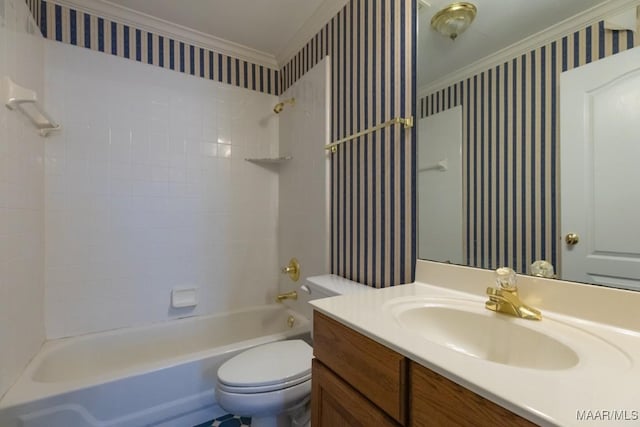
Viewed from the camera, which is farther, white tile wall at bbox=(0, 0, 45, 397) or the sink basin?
white tile wall at bbox=(0, 0, 45, 397)

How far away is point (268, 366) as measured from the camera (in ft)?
3.85

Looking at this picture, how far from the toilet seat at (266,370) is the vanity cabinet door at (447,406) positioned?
2.27 feet

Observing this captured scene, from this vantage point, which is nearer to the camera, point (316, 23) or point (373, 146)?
point (373, 146)

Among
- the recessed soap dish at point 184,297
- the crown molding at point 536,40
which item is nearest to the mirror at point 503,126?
the crown molding at point 536,40

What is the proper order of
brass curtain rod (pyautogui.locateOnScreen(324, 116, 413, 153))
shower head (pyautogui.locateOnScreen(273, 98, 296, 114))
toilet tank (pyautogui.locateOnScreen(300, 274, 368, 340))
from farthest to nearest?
1. shower head (pyautogui.locateOnScreen(273, 98, 296, 114))
2. toilet tank (pyautogui.locateOnScreen(300, 274, 368, 340))
3. brass curtain rod (pyautogui.locateOnScreen(324, 116, 413, 153))

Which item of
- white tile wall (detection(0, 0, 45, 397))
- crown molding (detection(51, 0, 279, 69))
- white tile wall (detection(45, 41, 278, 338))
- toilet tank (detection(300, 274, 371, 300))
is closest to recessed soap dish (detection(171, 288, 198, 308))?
white tile wall (detection(45, 41, 278, 338))

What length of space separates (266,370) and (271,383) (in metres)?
0.08

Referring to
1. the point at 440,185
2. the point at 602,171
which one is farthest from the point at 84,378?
the point at 602,171

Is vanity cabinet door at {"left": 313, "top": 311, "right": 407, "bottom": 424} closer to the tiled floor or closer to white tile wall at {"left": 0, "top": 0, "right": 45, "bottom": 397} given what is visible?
the tiled floor

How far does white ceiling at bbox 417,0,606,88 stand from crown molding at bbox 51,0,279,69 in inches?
55.8

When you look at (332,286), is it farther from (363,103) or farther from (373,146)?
(363,103)

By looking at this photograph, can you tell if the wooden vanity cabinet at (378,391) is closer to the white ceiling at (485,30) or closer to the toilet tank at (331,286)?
the toilet tank at (331,286)

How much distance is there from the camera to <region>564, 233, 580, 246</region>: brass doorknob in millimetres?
732

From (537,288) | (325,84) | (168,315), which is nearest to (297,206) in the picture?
(325,84)
